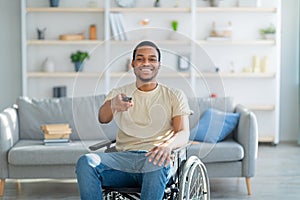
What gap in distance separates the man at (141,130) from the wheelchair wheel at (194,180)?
0.10 metres

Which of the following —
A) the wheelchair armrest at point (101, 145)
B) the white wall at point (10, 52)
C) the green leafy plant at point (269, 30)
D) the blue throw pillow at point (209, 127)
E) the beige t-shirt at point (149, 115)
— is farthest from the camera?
the white wall at point (10, 52)

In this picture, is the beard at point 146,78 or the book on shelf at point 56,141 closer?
the beard at point 146,78

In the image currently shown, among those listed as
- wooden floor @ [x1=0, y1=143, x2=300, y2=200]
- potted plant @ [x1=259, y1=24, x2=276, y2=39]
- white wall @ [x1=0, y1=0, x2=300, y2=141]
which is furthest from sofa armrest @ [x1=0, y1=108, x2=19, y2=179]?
potted plant @ [x1=259, y1=24, x2=276, y2=39]

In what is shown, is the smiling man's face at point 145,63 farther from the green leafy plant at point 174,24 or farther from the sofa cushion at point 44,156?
the green leafy plant at point 174,24

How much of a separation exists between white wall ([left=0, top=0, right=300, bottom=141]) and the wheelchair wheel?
3.86 metres

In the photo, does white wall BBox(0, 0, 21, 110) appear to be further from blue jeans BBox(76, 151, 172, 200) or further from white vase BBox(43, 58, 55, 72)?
blue jeans BBox(76, 151, 172, 200)

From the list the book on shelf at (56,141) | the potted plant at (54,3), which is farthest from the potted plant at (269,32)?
the book on shelf at (56,141)

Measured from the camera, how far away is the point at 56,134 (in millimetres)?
4695

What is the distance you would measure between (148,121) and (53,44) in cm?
378

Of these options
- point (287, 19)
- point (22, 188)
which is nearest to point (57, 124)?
point (22, 188)

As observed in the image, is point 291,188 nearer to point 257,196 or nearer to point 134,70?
point 257,196

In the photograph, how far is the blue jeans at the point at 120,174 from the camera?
314cm

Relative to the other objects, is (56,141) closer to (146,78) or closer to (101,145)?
(101,145)

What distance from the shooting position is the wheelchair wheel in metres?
3.13
